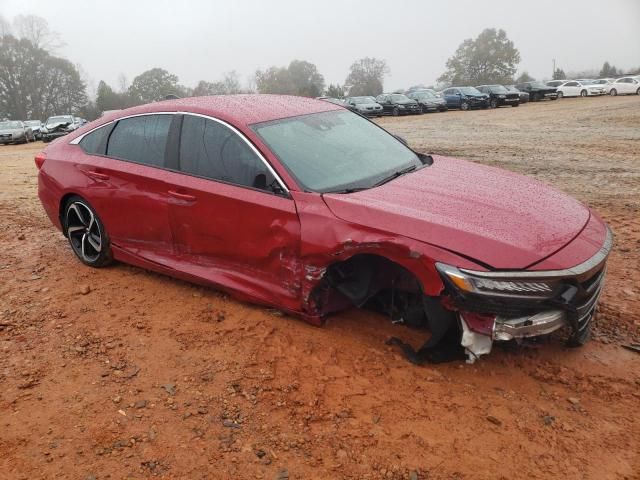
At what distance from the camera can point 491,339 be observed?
9.83ft

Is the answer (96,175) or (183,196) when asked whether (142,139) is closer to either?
(96,175)

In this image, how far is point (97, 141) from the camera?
485cm

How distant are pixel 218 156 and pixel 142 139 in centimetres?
92

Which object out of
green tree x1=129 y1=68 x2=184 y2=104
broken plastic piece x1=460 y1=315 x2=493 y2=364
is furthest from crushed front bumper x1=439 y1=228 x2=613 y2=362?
green tree x1=129 y1=68 x2=184 y2=104

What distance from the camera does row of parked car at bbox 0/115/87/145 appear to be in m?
27.9

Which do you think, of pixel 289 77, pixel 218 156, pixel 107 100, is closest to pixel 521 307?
pixel 218 156

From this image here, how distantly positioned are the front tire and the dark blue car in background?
106ft

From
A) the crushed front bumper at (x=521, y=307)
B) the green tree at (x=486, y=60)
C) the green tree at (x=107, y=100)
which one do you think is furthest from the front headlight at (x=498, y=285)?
the green tree at (x=486, y=60)

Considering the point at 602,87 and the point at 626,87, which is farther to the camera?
the point at 602,87

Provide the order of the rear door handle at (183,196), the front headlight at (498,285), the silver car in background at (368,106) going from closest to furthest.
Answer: the front headlight at (498,285), the rear door handle at (183,196), the silver car in background at (368,106)

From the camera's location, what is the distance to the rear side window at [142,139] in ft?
14.2

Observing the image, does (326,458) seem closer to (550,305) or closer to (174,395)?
(174,395)

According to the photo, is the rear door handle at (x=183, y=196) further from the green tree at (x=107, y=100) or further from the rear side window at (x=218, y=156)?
the green tree at (x=107, y=100)

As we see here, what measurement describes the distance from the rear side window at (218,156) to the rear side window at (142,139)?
23 cm
